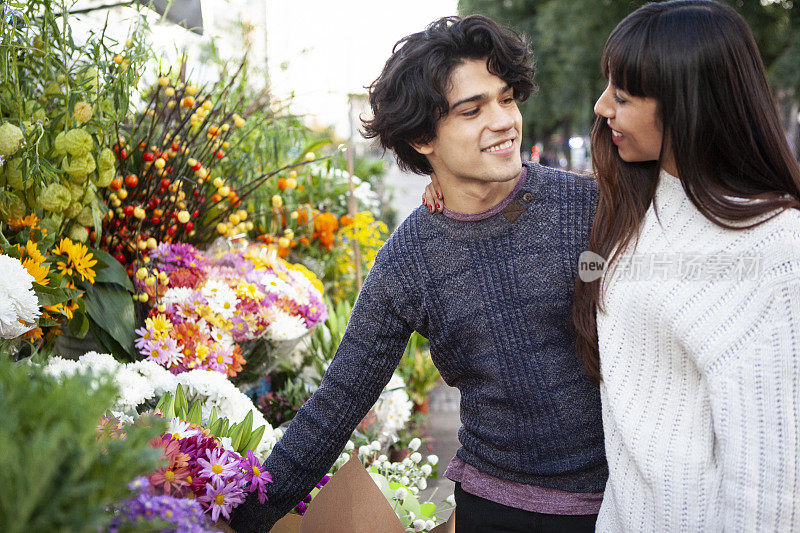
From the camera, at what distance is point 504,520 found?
6.12 feet

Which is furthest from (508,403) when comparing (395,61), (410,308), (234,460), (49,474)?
(49,474)

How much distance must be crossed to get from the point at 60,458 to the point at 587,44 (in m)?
17.7

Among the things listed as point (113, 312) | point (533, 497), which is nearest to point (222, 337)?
point (113, 312)

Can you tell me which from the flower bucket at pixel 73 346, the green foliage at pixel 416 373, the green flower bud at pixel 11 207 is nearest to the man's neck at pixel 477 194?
the green flower bud at pixel 11 207

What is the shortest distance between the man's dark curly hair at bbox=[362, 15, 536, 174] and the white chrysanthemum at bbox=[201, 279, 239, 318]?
0.92 m

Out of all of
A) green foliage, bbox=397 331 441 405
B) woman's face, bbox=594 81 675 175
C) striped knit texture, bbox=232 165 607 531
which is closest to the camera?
woman's face, bbox=594 81 675 175

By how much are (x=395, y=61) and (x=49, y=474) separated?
1.54 m

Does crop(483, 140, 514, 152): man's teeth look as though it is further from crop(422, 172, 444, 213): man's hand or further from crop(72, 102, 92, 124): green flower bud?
crop(72, 102, 92, 124): green flower bud

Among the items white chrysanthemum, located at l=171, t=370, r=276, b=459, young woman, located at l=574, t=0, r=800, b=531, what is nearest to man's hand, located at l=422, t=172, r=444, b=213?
young woman, located at l=574, t=0, r=800, b=531

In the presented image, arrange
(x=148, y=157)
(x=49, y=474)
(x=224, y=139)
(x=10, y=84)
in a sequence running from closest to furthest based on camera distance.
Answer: (x=49, y=474) < (x=10, y=84) < (x=148, y=157) < (x=224, y=139)

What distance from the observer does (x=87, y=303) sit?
2271mm

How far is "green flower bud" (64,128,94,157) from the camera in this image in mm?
1943

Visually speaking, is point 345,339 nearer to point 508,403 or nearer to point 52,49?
point 508,403

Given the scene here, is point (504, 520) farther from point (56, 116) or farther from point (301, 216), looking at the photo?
point (301, 216)
